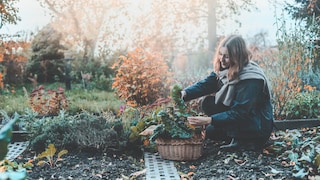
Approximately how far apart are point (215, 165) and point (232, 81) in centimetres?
70

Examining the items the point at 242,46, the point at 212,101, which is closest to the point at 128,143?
the point at 212,101

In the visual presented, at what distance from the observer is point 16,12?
8.03 metres

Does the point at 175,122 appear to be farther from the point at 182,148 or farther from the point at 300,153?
the point at 300,153

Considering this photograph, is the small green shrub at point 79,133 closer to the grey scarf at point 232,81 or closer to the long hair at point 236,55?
the grey scarf at point 232,81

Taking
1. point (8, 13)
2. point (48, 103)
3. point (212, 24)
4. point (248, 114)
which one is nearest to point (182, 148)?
point (248, 114)

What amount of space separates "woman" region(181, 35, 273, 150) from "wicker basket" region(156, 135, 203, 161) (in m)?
0.20

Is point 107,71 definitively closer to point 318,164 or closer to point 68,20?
point 68,20

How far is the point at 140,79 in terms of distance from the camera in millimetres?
5836

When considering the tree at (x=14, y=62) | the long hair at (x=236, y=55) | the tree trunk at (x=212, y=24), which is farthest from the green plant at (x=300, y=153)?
the tree at (x=14, y=62)

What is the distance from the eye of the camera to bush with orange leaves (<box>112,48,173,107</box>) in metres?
5.81

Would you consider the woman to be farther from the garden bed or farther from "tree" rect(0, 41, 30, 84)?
"tree" rect(0, 41, 30, 84)

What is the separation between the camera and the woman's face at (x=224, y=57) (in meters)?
3.47

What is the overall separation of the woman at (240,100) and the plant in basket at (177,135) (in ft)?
0.60

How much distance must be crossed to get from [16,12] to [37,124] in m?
4.59
